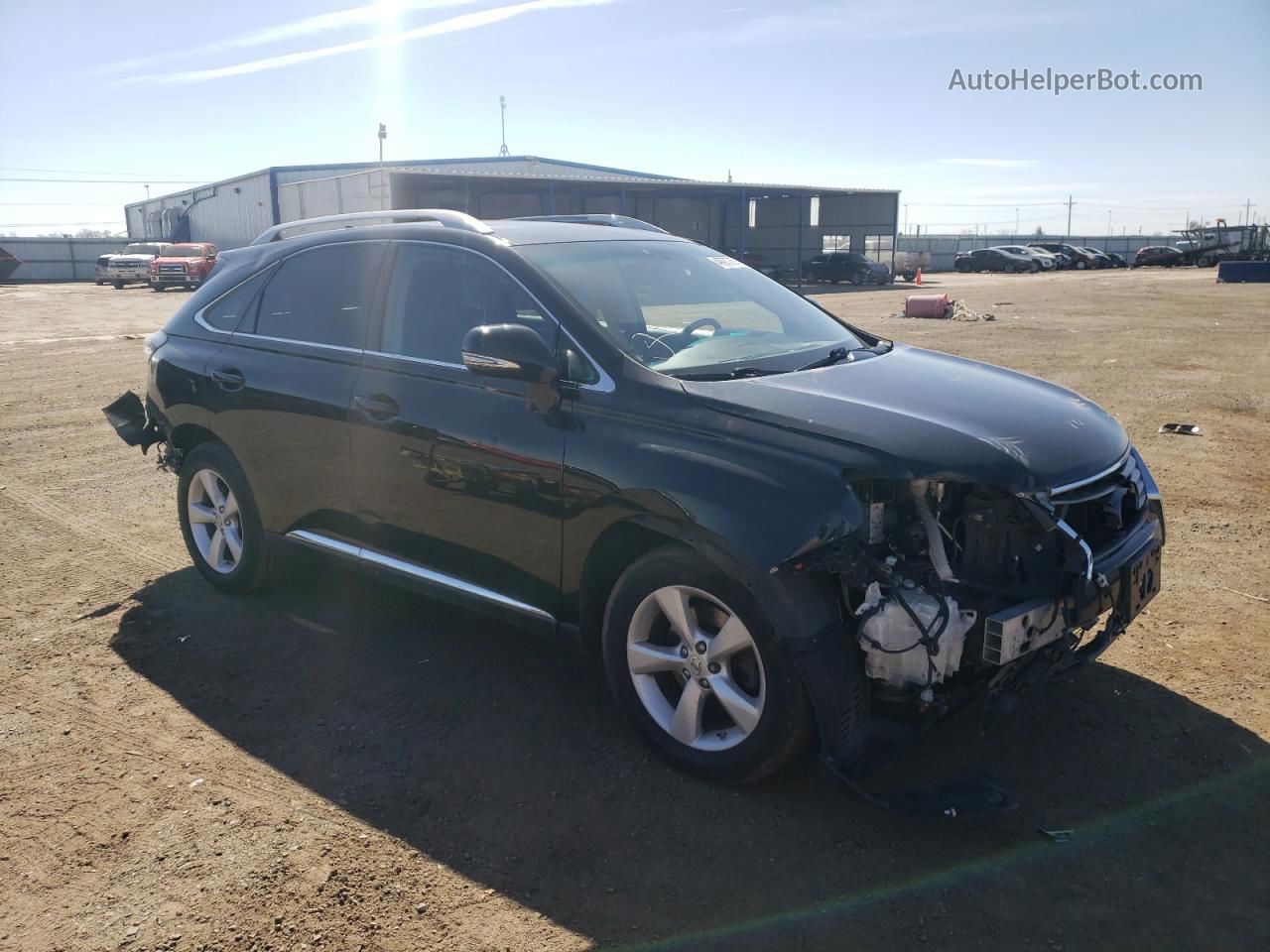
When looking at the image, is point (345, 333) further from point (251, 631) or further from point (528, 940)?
point (528, 940)

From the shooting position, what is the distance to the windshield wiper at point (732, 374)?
3.51 meters

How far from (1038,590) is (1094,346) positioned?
45.5ft

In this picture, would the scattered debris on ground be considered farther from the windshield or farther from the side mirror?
the side mirror

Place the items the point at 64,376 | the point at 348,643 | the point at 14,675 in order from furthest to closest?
the point at 64,376
the point at 348,643
the point at 14,675

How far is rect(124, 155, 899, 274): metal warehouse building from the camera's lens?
131 ft

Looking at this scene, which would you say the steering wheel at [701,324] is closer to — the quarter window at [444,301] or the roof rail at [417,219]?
the quarter window at [444,301]

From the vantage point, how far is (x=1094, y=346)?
15.2m

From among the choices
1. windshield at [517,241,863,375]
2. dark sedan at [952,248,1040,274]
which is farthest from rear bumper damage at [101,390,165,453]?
dark sedan at [952,248,1040,274]

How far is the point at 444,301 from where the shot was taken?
13.5 ft

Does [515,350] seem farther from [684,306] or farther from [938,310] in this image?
[938,310]

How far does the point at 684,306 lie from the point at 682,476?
4.27 feet

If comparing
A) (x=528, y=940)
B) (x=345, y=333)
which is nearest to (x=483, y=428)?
(x=345, y=333)

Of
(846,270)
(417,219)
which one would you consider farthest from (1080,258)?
(417,219)

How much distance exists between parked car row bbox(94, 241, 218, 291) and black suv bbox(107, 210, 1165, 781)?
1435 inches
